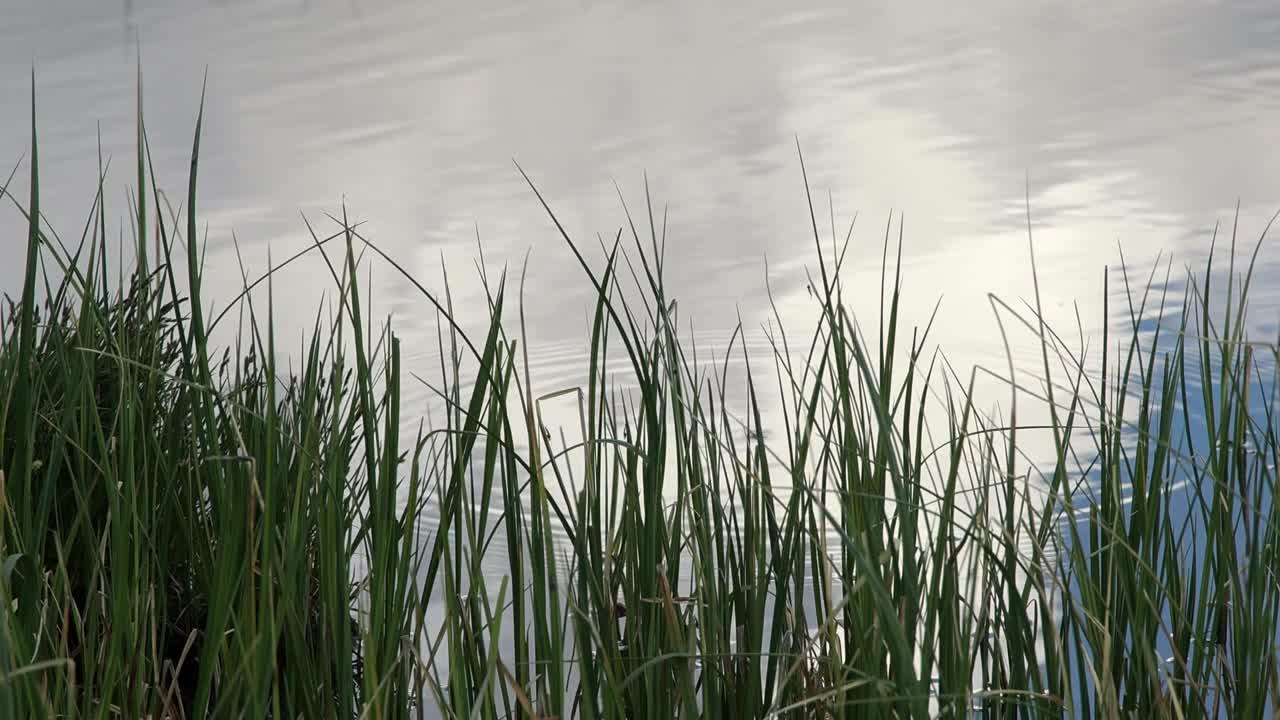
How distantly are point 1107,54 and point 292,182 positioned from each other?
3312 millimetres

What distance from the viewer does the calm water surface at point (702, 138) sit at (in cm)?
322

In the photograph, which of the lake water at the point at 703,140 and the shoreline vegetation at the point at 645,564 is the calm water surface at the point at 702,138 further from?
the shoreline vegetation at the point at 645,564

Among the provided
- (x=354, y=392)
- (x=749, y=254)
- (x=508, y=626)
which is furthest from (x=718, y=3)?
(x=354, y=392)

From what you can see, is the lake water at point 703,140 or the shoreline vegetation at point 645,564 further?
the lake water at point 703,140

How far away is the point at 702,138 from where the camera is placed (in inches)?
165

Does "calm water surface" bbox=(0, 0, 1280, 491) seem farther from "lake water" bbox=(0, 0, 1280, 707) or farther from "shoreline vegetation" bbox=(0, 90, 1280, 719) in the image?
"shoreline vegetation" bbox=(0, 90, 1280, 719)

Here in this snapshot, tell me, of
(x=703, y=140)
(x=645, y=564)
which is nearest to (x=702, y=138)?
(x=703, y=140)

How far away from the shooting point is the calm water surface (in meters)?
3.22

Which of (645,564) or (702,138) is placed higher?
(702,138)

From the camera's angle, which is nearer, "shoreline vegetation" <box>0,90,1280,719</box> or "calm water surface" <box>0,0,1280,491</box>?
"shoreline vegetation" <box>0,90,1280,719</box>

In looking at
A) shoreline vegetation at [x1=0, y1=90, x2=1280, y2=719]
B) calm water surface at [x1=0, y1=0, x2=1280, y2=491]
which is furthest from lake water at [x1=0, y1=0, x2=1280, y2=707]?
shoreline vegetation at [x1=0, y1=90, x2=1280, y2=719]

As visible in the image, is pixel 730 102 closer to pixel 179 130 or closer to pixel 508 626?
pixel 179 130

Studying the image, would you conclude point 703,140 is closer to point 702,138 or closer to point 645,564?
point 702,138

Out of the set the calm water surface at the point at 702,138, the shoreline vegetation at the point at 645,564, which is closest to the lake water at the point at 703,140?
the calm water surface at the point at 702,138
